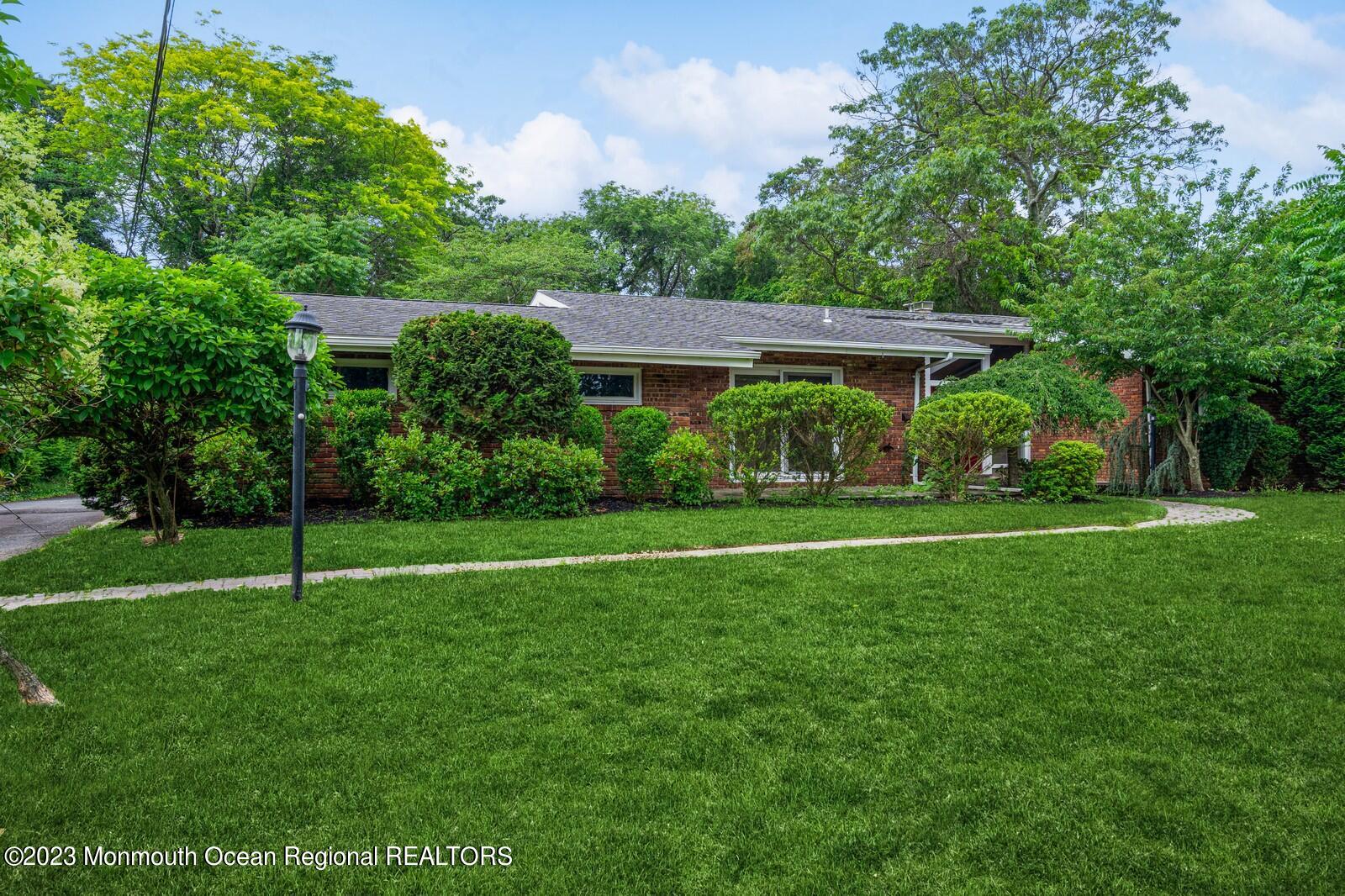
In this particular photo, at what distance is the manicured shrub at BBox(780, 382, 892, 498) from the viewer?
9812 mm

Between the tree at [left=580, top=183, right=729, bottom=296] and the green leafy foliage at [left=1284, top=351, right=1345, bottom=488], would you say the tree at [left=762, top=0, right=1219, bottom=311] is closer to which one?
the tree at [left=580, top=183, right=729, bottom=296]

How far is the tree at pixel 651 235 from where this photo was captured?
113ft

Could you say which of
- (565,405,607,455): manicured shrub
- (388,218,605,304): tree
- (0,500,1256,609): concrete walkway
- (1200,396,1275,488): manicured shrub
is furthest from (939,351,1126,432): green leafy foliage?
(388,218,605,304): tree

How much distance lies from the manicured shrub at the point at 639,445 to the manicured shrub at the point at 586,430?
0.37m

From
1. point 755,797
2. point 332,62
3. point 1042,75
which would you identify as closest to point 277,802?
point 755,797

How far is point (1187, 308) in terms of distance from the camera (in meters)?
11.5

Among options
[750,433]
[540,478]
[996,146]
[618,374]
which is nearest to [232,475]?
[540,478]

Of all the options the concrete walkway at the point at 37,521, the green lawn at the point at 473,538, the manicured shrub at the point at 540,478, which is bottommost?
the concrete walkway at the point at 37,521

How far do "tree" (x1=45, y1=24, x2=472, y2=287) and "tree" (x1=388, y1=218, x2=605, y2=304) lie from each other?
4.17ft

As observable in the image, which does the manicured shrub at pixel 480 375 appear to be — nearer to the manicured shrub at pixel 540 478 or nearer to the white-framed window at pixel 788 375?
the manicured shrub at pixel 540 478

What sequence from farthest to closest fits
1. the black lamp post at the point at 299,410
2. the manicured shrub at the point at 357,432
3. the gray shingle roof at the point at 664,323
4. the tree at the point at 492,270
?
the tree at the point at 492,270, the gray shingle roof at the point at 664,323, the manicured shrub at the point at 357,432, the black lamp post at the point at 299,410

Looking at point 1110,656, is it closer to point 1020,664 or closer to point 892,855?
point 1020,664

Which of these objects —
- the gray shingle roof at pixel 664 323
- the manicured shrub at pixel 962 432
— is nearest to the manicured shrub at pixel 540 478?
the gray shingle roof at pixel 664 323

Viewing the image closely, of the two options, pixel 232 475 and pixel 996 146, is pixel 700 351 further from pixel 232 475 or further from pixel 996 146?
pixel 996 146
